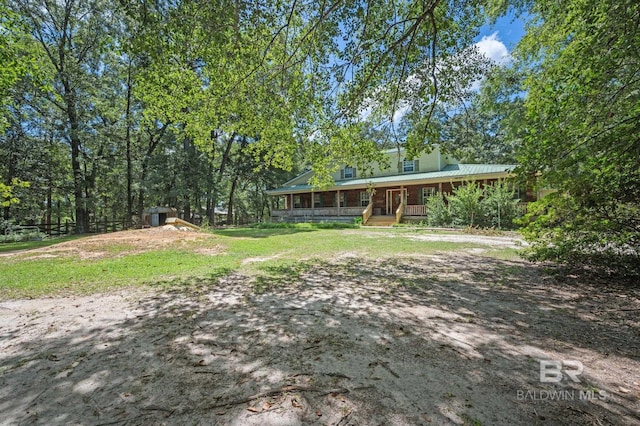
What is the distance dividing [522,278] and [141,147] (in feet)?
92.3

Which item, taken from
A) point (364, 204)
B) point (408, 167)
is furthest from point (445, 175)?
point (364, 204)

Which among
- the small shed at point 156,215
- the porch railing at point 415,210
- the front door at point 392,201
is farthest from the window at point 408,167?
the small shed at point 156,215

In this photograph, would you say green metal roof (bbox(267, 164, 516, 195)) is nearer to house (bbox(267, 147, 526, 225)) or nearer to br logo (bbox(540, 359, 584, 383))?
house (bbox(267, 147, 526, 225))

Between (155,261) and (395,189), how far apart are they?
710 inches

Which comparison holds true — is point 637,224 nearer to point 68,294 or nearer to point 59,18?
point 68,294

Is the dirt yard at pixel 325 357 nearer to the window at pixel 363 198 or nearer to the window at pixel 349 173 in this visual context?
the window at pixel 363 198

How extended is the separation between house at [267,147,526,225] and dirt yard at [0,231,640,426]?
1332 centimetres

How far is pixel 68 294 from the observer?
14.8 ft

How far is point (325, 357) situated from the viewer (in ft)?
8.04

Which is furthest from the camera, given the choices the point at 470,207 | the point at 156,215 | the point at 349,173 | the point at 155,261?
the point at 349,173

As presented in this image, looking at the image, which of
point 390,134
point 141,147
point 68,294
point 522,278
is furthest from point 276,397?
point 141,147

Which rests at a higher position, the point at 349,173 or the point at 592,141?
the point at 349,173

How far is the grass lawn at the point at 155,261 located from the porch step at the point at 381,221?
10.0m

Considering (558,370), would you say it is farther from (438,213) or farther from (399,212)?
(399,212)
